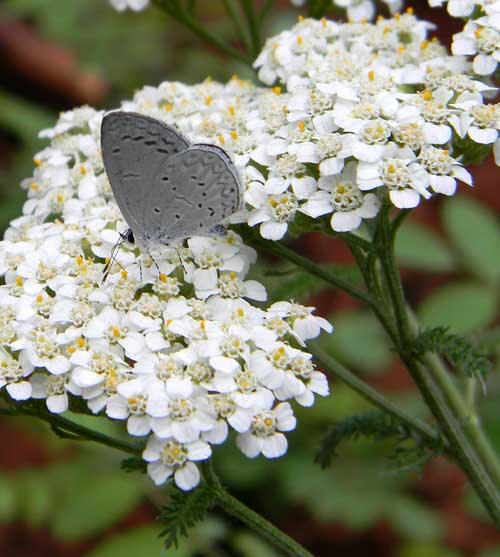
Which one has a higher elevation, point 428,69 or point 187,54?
point 428,69

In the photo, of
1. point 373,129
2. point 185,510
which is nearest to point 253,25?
point 373,129

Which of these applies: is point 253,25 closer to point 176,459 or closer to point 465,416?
point 465,416

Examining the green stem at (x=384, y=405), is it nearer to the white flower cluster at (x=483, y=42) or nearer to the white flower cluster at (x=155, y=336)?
the white flower cluster at (x=155, y=336)

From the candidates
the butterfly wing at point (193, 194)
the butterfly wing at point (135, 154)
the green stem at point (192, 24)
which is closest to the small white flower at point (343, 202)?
the butterfly wing at point (193, 194)

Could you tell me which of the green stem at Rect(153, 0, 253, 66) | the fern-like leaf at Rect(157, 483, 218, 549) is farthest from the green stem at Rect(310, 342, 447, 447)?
the green stem at Rect(153, 0, 253, 66)

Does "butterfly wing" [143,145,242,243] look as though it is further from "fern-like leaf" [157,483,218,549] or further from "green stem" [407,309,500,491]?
"green stem" [407,309,500,491]

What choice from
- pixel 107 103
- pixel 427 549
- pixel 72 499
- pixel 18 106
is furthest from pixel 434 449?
pixel 107 103

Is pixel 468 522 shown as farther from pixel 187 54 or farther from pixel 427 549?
pixel 187 54
